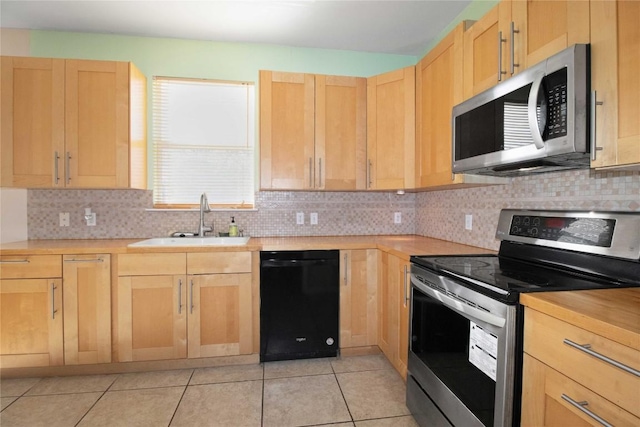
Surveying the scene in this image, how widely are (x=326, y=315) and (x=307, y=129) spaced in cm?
149

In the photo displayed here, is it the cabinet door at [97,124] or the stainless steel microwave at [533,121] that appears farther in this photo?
the cabinet door at [97,124]

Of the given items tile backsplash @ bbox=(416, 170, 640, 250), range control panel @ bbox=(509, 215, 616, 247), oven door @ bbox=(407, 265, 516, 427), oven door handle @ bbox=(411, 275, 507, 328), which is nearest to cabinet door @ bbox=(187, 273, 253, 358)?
oven door @ bbox=(407, 265, 516, 427)

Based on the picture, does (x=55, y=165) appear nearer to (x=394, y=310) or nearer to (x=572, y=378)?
(x=394, y=310)

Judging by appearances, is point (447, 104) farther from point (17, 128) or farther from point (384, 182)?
point (17, 128)

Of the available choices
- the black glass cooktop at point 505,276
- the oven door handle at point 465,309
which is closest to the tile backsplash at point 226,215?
the black glass cooktop at point 505,276

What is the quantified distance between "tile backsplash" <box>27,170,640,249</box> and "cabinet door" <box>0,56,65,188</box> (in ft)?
1.13

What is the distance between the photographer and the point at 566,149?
1.18 m

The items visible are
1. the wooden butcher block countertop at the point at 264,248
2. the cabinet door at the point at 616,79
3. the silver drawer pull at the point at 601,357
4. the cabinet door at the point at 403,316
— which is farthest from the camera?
the wooden butcher block countertop at the point at 264,248

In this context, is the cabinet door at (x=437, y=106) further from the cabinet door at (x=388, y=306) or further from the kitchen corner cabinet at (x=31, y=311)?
the kitchen corner cabinet at (x=31, y=311)

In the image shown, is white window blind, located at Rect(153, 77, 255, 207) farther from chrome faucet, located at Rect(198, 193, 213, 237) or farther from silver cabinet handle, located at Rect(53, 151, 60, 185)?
silver cabinet handle, located at Rect(53, 151, 60, 185)

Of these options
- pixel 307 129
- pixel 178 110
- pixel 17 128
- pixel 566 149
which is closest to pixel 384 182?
pixel 307 129

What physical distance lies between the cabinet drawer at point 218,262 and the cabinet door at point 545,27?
2.00 meters

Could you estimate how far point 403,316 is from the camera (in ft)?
6.78

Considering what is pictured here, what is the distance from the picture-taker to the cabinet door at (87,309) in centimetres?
224
